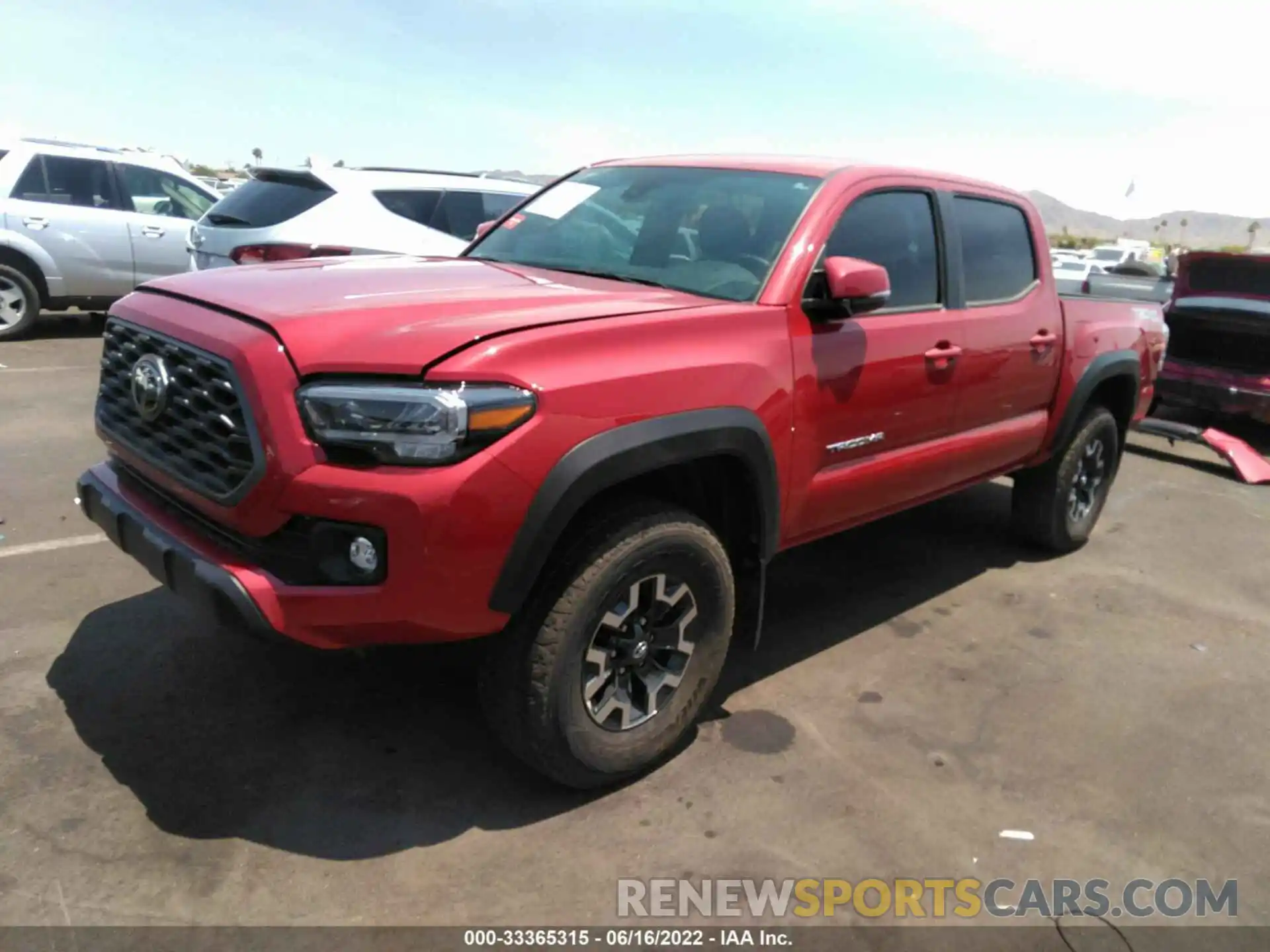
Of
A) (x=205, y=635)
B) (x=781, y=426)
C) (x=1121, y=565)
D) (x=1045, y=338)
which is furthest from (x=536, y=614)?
(x=1121, y=565)

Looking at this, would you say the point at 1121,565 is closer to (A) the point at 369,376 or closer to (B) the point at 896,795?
(B) the point at 896,795

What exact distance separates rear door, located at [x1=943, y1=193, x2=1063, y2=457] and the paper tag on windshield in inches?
61.1

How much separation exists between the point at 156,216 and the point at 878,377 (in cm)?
926

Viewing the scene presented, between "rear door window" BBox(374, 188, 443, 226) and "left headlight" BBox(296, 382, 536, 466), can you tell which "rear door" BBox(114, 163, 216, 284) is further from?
"left headlight" BBox(296, 382, 536, 466)

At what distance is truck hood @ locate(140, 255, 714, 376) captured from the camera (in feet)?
8.30

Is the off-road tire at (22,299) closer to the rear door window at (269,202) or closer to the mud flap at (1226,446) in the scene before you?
the rear door window at (269,202)

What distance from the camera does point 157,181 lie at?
1052 cm

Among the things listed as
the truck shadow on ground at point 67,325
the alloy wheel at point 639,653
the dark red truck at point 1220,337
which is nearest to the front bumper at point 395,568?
the alloy wheel at point 639,653

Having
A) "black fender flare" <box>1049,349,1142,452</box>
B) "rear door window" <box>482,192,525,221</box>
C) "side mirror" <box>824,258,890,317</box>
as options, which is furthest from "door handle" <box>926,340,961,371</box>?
"rear door window" <box>482,192,525,221</box>

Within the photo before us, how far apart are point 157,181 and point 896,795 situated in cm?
1028

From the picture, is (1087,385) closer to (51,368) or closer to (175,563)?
(175,563)

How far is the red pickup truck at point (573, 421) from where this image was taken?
8.15 ft

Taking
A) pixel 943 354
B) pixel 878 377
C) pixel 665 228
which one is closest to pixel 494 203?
pixel 665 228
